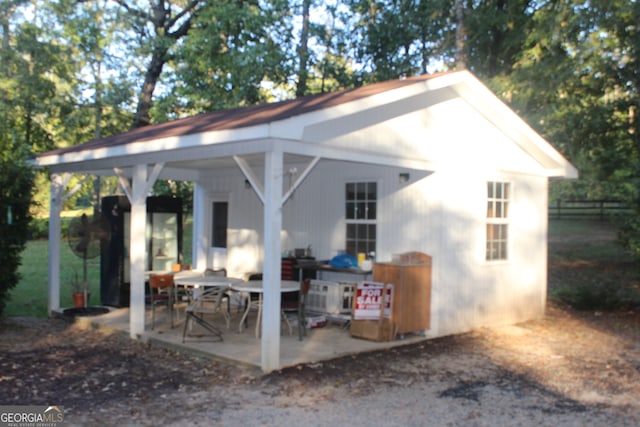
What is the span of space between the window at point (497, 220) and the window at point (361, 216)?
1.92m

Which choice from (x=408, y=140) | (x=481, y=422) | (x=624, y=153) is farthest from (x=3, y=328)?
(x=624, y=153)

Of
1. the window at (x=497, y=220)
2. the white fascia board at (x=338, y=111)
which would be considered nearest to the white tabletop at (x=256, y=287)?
the white fascia board at (x=338, y=111)

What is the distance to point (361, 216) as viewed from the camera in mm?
9391

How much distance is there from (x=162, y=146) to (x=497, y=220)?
17.7 feet

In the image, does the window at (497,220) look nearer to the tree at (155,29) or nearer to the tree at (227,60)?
the tree at (227,60)

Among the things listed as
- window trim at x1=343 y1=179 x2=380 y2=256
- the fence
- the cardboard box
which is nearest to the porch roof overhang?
window trim at x1=343 y1=179 x2=380 y2=256

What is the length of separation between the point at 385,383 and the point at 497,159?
477 centimetres

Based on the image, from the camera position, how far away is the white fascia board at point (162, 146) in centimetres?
642

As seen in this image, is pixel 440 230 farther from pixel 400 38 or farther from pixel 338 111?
pixel 400 38

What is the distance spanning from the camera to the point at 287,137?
6352 millimetres

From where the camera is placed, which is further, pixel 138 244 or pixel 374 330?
pixel 138 244

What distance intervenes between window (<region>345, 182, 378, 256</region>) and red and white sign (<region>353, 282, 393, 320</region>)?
1163 mm

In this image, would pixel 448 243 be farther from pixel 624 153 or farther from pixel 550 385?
pixel 624 153

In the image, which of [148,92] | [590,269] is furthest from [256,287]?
[148,92]
